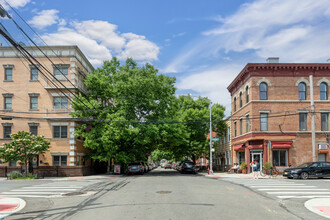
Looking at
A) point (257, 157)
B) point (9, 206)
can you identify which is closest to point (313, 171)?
point (257, 157)

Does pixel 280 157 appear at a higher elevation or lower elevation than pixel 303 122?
lower

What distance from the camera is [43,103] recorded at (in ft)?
111

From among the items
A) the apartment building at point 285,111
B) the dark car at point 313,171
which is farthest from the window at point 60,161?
the dark car at point 313,171

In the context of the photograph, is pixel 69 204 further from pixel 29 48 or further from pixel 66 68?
pixel 29 48

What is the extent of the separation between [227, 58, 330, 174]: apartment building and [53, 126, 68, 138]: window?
1946cm

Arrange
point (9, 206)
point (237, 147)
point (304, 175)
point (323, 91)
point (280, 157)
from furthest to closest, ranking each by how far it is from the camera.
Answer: point (237, 147) < point (323, 91) < point (280, 157) < point (304, 175) < point (9, 206)

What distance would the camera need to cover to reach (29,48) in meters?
34.3

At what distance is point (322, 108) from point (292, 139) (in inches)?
183

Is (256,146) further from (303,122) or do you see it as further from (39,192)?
(39,192)

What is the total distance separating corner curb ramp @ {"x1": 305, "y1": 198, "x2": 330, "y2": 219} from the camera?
10105 millimetres

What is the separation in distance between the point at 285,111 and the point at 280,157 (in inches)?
193

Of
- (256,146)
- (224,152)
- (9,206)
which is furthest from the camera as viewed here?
(224,152)

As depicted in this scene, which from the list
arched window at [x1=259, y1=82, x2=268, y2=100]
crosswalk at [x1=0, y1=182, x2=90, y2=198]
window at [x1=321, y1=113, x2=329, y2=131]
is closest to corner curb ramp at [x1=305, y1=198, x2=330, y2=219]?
crosswalk at [x1=0, y1=182, x2=90, y2=198]

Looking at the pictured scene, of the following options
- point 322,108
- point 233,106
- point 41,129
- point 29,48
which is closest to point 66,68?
point 29,48
